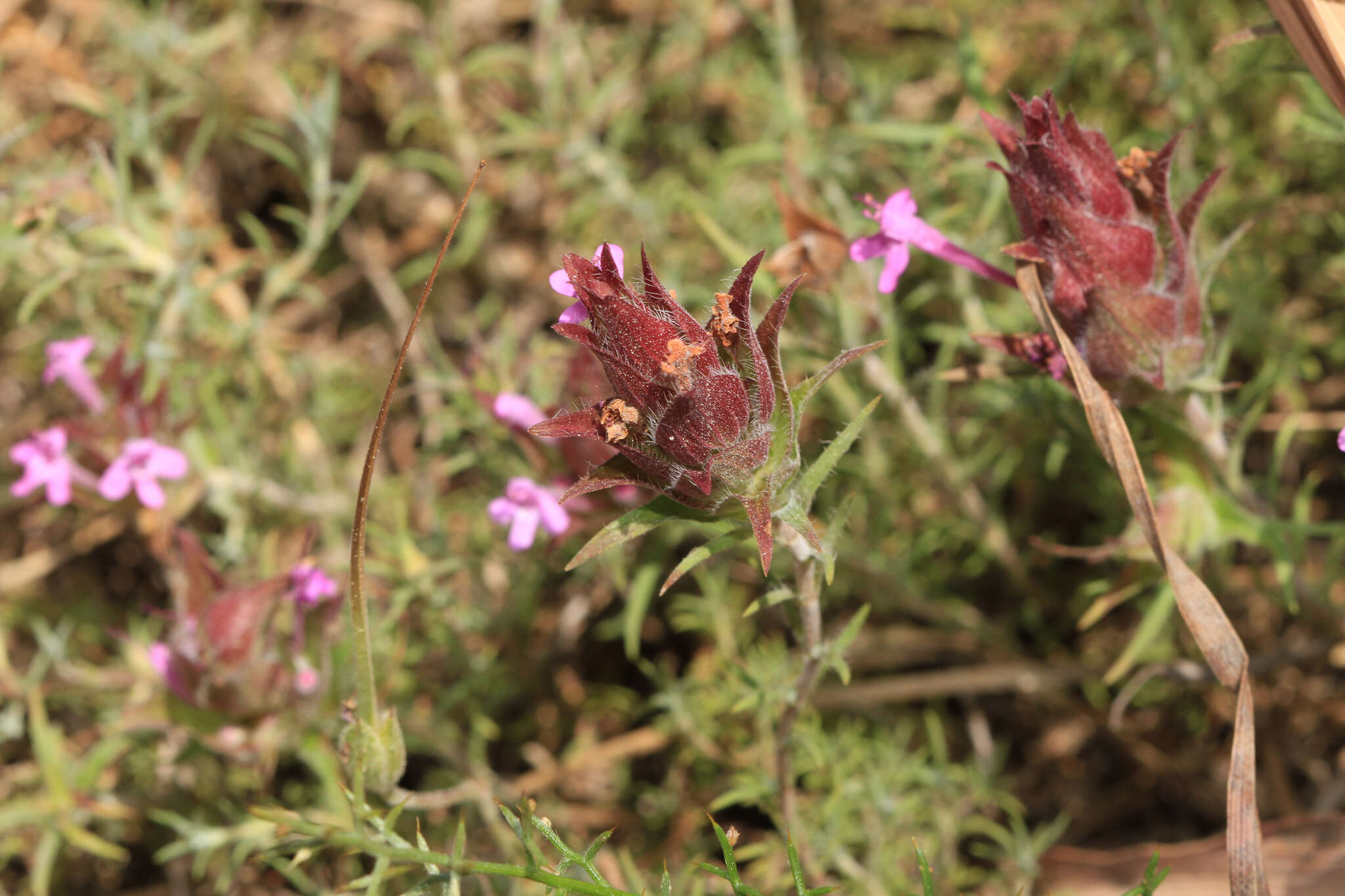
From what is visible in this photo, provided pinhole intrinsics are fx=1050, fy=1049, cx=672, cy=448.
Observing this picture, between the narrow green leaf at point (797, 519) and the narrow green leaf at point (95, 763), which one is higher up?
the narrow green leaf at point (797, 519)

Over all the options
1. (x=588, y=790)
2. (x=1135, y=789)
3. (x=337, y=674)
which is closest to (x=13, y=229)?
(x=337, y=674)

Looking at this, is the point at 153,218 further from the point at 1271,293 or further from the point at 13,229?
the point at 1271,293

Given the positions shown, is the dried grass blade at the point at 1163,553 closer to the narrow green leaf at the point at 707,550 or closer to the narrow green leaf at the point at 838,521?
the narrow green leaf at the point at 838,521

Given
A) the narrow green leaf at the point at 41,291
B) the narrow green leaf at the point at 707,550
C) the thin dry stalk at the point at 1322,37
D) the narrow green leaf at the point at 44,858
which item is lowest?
the narrow green leaf at the point at 44,858

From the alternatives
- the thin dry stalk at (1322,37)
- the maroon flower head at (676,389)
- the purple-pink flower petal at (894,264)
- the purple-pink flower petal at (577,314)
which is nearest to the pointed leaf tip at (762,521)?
the maroon flower head at (676,389)

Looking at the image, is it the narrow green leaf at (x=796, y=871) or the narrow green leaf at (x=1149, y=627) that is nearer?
the narrow green leaf at (x=796, y=871)

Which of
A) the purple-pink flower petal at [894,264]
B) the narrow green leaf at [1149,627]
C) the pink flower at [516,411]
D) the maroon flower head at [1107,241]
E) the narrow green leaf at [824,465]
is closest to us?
the narrow green leaf at [824,465]

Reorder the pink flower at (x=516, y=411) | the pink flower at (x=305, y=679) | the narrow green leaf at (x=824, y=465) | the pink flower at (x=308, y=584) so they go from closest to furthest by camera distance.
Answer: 1. the narrow green leaf at (x=824, y=465)
2. the pink flower at (x=516, y=411)
3. the pink flower at (x=308, y=584)
4. the pink flower at (x=305, y=679)
